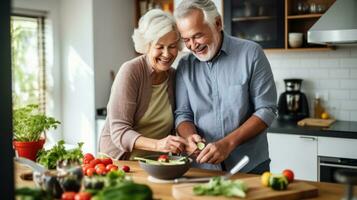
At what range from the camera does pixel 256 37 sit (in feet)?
13.5

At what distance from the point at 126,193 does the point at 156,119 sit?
1003mm

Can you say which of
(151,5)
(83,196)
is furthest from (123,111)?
(151,5)

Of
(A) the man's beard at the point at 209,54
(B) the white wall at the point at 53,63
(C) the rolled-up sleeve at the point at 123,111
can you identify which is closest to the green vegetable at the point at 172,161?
(C) the rolled-up sleeve at the point at 123,111

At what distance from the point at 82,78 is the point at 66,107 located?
37cm

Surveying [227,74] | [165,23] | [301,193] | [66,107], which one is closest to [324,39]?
[227,74]

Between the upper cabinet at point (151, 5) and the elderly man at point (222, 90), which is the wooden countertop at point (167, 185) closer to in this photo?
the elderly man at point (222, 90)

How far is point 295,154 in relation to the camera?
3621mm

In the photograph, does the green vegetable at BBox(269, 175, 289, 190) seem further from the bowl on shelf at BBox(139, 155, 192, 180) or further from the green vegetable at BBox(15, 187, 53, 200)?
the green vegetable at BBox(15, 187, 53, 200)

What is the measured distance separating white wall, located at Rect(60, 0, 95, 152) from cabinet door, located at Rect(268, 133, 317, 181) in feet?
5.80

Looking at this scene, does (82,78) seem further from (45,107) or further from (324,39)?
(324,39)

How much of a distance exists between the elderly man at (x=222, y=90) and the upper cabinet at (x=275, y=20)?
5.59 ft

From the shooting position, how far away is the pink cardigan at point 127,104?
7.29ft

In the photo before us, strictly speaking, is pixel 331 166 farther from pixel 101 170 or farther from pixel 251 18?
pixel 101 170

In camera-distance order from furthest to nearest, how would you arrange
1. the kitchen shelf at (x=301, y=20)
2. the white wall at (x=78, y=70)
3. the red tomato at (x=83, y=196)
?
the white wall at (x=78, y=70) < the kitchen shelf at (x=301, y=20) < the red tomato at (x=83, y=196)
